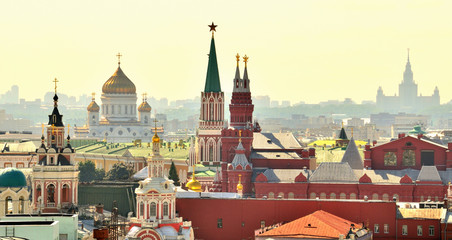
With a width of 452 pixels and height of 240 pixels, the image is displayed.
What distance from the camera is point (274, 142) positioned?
139375mm

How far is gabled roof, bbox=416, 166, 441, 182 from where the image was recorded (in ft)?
411

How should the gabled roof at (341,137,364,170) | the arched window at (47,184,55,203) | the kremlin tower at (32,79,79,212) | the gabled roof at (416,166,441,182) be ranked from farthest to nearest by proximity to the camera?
the gabled roof at (341,137,364,170), the gabled roof at (416,166,441,182), the arched window at (47,184,55,203), the kremlin tower at (32,79,79,212)

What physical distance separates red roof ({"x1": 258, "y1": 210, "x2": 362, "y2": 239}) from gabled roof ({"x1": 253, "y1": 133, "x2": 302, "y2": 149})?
3890 centimetres

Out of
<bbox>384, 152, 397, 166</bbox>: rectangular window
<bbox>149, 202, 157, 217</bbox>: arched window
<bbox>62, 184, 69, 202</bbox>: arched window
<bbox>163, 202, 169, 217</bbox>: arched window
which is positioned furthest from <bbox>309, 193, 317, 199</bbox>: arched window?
<bbox>149, 202, 157, 217</bbox>: arched window

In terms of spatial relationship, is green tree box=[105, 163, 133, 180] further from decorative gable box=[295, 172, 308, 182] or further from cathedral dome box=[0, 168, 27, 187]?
cathedral dome box=[0, 168, 27, 187]

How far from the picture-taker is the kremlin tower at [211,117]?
151875 millimetres

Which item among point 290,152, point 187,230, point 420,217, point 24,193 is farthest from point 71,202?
point 290,152

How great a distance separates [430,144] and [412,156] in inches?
76.3

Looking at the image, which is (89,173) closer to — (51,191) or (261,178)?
(261,178)

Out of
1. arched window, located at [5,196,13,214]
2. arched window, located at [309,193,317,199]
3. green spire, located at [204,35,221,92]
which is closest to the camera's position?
arched window, located at [5,196,13,214]

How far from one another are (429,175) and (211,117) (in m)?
33.7

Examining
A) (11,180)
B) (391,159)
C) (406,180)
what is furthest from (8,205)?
(391,159)

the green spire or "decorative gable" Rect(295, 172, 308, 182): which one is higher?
the green spire

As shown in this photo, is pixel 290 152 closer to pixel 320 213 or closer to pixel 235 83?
pixel 235 83
